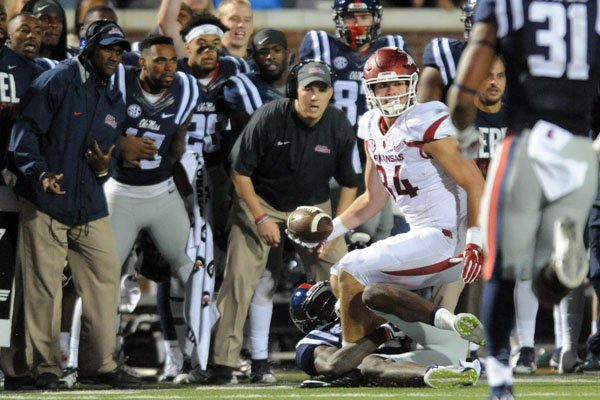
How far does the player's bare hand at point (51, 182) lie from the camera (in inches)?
261

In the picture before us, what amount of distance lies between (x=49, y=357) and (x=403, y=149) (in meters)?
2.02

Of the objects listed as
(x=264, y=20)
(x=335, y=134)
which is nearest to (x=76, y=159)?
(x=335, y=134)

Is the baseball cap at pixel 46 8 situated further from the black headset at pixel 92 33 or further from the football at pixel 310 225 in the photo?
the football at pixel 310 225

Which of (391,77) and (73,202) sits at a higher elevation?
(391,77)

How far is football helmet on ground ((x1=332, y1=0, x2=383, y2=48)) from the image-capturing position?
26.9 feet

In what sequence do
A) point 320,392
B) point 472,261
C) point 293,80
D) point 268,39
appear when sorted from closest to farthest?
point 472,261
point 320,392
point 293,80
point 268,39

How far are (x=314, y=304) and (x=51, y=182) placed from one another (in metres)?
1.41

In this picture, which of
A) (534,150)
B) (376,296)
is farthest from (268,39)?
(534,150)

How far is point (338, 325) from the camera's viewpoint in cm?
693

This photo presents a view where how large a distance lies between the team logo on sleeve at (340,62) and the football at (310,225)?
1.50m

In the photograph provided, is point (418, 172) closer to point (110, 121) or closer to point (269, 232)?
point (269, 232)

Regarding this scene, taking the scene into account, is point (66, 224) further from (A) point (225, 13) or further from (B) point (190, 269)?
(A) point (225, 13)

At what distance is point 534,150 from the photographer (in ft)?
15.5

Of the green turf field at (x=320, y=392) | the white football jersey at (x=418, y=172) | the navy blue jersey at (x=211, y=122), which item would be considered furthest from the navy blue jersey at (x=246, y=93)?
the green turf field at (x=320, y=392)
